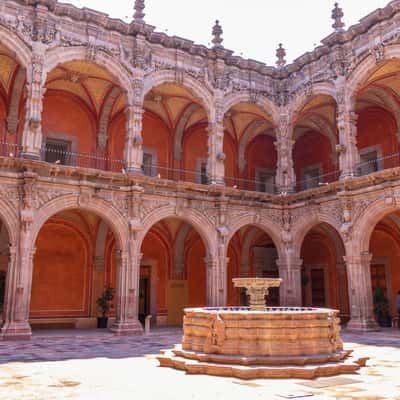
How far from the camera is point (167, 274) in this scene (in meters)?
18.6

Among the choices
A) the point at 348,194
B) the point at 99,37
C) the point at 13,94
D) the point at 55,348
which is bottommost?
the point at 55,348

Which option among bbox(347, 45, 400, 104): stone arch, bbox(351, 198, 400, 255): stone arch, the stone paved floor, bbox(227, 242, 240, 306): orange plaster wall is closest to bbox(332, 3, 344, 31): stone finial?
bbox(347, 45, 400, 104): stone arch

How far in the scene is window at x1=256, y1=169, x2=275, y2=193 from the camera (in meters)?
20.6

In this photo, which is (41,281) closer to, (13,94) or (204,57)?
(13,94)

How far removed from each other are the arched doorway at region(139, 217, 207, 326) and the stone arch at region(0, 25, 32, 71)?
7525mm

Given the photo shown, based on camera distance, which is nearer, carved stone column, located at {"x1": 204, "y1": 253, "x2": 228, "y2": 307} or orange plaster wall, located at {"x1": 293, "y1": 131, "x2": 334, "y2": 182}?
carved stone column, located at {"x1": 204, "y1": 253, "x2": 228, "y2": 307}

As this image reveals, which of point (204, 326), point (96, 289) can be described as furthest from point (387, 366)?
point (96, 289)

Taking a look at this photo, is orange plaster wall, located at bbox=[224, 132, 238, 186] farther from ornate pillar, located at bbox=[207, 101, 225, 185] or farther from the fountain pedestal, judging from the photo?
the fountain pedestal

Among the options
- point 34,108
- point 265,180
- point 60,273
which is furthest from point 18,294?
point 265,180

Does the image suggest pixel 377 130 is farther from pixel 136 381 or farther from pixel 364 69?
pixel 136 381

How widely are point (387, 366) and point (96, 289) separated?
11.3 meters

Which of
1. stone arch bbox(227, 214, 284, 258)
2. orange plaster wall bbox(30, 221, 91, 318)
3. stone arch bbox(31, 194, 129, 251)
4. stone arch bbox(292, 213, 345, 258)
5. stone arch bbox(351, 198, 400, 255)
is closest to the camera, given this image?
stone arch bbox(31, 194, 129, 251)

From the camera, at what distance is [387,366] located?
303 inches

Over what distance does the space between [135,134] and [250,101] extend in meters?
5.18
